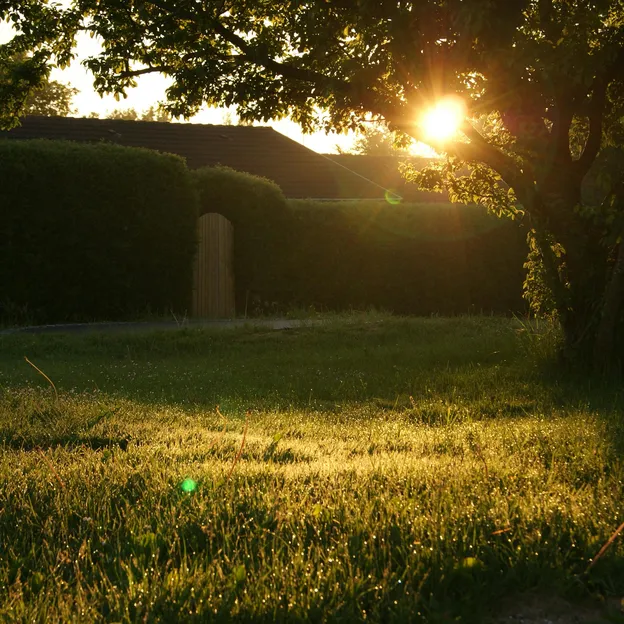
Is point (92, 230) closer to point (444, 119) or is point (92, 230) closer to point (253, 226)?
point (253, 226)

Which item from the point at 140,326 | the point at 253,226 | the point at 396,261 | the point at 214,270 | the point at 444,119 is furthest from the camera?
the point at 396,261

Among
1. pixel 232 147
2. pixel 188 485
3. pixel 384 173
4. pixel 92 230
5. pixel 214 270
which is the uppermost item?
pixel 384 173

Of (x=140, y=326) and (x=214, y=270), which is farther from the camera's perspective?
(x=214, y=270)

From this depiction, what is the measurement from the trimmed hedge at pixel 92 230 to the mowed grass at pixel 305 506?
817 centimetres

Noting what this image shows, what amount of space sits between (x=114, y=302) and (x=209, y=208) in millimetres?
4185

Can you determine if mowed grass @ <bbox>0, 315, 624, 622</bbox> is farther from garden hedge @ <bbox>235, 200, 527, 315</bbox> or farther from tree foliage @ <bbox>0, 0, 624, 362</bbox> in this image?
garden hedge @ <bbox>235, 200, 527, 315</bbox>

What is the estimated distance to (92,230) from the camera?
17.3 metres

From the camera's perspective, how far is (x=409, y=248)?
2206cm

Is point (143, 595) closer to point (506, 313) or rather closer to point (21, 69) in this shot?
point (21, 69)

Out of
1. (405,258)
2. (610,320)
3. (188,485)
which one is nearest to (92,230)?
(405,258)

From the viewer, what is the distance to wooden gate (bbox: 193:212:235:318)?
20594mm

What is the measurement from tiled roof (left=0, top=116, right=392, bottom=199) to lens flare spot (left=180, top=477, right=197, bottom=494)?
26264mm

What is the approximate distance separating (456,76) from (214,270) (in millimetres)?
11896

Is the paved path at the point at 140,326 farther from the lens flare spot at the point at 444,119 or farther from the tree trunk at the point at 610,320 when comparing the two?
the tree trunk at the point at 610,320
